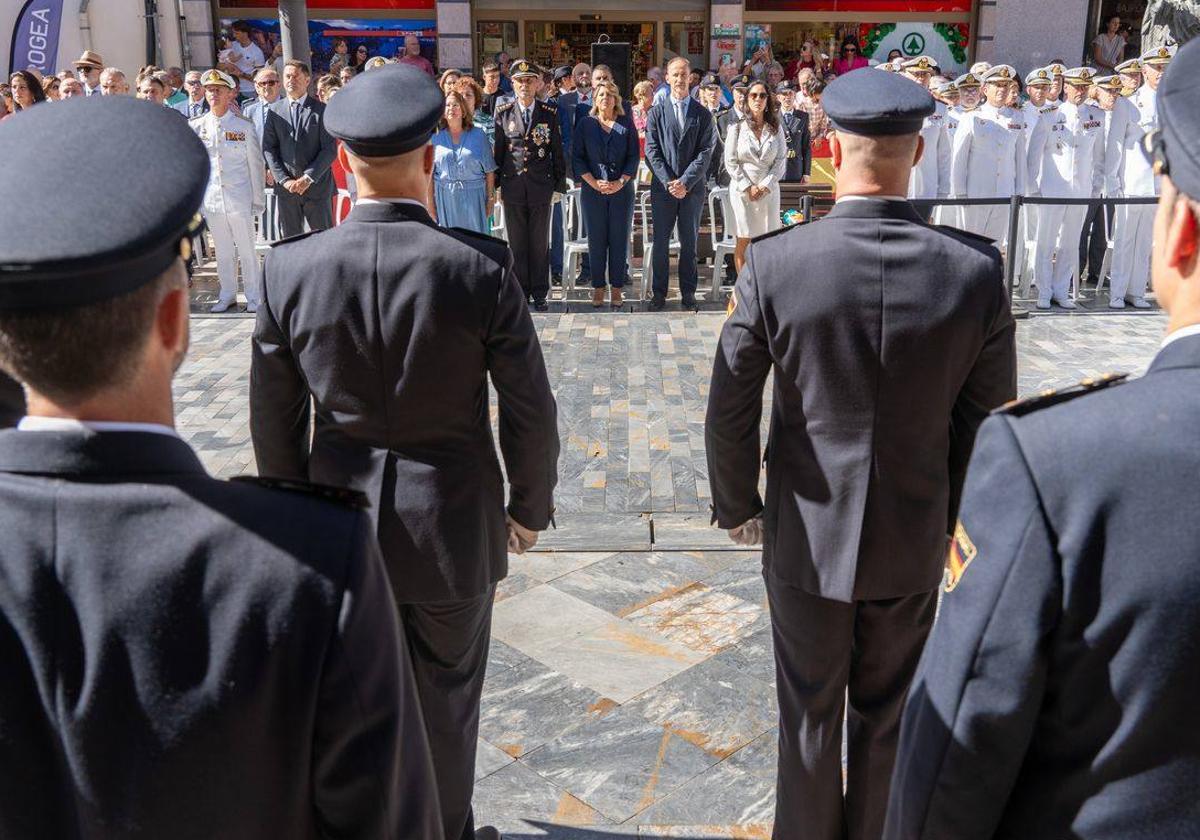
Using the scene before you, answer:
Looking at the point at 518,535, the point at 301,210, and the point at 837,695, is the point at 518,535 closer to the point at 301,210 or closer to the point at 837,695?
the point at 837,695

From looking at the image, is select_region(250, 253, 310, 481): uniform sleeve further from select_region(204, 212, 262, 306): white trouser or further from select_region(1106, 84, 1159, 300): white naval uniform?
select_region(1106, 84, 1159, 300): white naval uniform

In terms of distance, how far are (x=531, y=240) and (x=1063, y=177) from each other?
486 cm

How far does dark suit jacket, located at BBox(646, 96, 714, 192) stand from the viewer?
951 centimetres

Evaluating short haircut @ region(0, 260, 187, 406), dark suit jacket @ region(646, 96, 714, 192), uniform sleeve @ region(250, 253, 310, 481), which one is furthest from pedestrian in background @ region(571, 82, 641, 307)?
short haircut @ region(0, 260, 187, 406)

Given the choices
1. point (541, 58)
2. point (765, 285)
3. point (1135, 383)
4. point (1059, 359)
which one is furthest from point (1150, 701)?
point (541, 58)

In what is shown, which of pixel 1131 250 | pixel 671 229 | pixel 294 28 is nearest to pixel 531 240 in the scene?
pixel 671 229

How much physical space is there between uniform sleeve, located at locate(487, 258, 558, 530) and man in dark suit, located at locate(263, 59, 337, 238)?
719cm

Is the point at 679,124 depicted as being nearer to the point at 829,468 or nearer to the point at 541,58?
the point at 829,468

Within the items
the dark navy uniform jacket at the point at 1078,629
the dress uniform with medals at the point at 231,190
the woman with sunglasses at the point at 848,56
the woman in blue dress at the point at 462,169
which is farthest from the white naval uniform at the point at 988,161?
the woman with sunglasses at the point at 848,56

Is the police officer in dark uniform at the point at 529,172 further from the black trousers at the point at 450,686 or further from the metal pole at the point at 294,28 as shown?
the black trousers at the point at 450,686

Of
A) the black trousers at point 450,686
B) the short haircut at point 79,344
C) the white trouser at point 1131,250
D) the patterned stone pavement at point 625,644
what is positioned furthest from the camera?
the white trouser at point 1131,250

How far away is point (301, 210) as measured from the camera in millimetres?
9812

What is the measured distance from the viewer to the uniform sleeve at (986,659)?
1392mm

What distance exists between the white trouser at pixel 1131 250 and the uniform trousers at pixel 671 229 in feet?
11.7
